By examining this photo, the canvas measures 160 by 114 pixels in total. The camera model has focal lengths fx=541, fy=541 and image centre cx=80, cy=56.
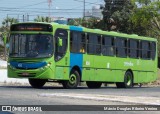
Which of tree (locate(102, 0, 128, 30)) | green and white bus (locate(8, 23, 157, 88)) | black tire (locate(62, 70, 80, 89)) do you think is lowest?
black tire (locate(62, 70, 80, 89))

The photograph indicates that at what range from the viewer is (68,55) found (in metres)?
27.4

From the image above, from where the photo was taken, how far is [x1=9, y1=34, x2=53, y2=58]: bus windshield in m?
26.5

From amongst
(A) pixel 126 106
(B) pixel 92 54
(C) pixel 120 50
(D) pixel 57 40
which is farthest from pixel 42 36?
(A) pixel 126 106

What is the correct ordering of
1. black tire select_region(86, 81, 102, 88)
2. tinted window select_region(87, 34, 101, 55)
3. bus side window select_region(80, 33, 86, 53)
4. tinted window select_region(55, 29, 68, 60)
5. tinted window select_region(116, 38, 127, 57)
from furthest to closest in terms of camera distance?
black tire select_region(86, 81, 102, 88)
tinted window select_region(116, 38, 127, 57)
tinted window select_region(87, 34, 101, 55)
bus side window select_region(80, 33, 86, 53)
tinted window select_region(55, 29, 68, 60)

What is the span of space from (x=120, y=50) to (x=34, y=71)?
7459 mm

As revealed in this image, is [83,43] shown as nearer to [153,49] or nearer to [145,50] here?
[145,50]

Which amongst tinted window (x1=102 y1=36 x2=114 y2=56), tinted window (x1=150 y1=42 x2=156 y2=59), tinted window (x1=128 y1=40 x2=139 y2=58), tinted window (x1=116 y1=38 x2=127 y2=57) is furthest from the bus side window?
tinted window (x1=150 y1=42 x2=156 y2=59)

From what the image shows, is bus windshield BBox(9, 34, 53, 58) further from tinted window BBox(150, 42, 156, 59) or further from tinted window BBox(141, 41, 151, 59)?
tinted window BBox(150, 42, 156, 59)

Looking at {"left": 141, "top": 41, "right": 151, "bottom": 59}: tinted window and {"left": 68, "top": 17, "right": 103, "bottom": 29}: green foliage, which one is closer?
{"left": 141, "top": 41, "right": 151, "bottom": 59}: tinted window

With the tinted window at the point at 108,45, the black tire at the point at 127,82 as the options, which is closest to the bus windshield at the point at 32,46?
the tinted window at the point at 108,45

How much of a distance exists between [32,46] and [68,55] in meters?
2.00

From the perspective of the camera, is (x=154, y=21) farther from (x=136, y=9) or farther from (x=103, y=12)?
(x=103, y=12)

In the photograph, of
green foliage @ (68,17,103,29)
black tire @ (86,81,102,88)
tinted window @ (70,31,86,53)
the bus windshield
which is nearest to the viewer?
the bus windshield

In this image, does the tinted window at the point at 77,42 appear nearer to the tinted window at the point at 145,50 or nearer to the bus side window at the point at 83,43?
the bus side window at the point at 83,43
